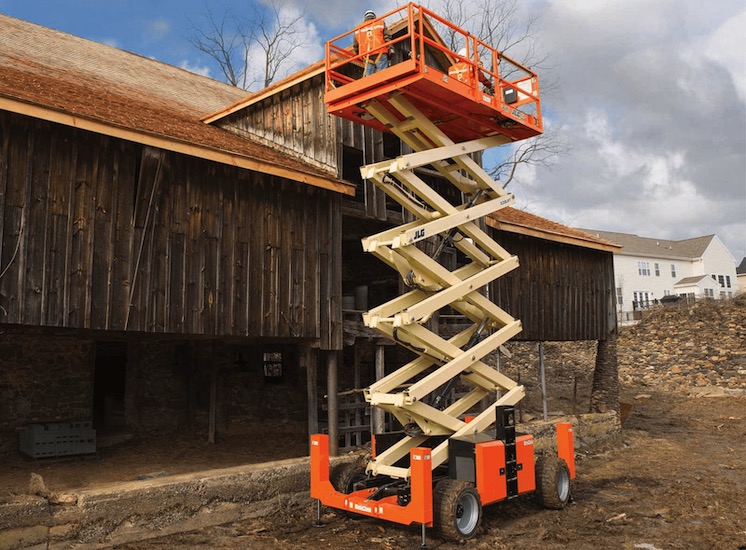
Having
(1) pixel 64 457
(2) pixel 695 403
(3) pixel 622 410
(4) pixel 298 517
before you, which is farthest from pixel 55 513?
(2) pixel 695 403

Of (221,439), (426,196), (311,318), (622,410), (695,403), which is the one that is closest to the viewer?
(426,196)

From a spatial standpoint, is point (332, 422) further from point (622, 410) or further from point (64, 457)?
point (622, 410)

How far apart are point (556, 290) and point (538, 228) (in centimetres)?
207

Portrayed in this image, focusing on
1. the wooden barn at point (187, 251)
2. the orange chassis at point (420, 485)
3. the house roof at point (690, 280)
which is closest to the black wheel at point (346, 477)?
the orange chassis at point (420, 485)

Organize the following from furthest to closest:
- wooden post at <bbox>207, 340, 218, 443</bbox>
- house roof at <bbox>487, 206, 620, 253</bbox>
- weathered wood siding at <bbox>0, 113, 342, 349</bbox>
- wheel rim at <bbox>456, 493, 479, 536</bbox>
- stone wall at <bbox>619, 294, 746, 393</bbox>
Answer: stone wall at <bbox>619, 294, 746, 393</bbox>
house roof at <bbox>487, 206, 620, 253</bbox>
wooden post at <bbox>207, 340, 218, 443</bbox>
weathered wood siding at <bbox>0, 113, 342, 349</bbox>
wheel rim at <bbox>456, 493, 479, 536</bbox>

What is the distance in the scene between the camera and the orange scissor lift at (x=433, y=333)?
25.3 feet

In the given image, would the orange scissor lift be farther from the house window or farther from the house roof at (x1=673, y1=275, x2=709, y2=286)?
the house roof at (x1=673, y1=275, x2=709, y2=286)

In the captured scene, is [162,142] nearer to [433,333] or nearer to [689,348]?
[433,333]

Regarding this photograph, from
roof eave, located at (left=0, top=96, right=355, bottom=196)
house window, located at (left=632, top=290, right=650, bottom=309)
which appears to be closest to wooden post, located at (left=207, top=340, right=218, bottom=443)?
roof eave, located at (left=0, top=96, right=355, bottom=196)

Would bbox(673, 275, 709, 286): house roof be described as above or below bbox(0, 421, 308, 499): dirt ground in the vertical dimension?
above

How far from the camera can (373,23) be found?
29.0 feet

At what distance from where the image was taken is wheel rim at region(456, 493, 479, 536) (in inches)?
299

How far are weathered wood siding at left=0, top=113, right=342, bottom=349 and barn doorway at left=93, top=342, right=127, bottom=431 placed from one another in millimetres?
5133

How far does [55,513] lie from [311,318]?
15.5 feet
